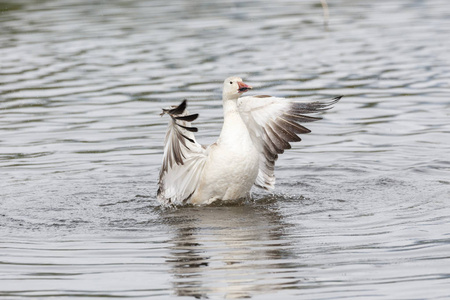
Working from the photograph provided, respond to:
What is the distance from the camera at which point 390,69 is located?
17.9 m

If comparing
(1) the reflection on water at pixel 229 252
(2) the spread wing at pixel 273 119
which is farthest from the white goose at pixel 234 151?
(1) the reflection on water at pixel 229 252

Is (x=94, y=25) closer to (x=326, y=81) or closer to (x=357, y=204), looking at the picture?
(x=326, y=81)

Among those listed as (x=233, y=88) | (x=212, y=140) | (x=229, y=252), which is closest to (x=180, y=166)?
(x=233, y=88)

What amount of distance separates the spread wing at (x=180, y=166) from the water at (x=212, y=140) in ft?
1.00

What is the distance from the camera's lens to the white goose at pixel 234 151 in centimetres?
1025

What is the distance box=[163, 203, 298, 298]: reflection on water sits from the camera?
7.33 meters

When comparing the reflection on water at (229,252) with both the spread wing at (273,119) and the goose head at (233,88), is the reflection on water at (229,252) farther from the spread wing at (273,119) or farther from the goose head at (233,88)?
the goose head at (233,88)

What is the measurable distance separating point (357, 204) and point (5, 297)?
Result: 4367 millimetres

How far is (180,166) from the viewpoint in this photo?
10594 mm

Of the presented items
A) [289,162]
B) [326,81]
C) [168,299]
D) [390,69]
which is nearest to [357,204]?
[289,162]

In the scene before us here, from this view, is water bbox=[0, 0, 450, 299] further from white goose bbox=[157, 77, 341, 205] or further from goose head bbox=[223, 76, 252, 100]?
goose head bbox=[223, 76, 252, 100]

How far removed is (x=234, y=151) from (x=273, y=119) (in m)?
0.86

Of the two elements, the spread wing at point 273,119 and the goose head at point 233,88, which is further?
the spread wing at point 273,119

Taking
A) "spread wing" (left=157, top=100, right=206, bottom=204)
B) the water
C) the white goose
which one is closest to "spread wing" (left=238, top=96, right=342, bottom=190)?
Answer: the white goose
